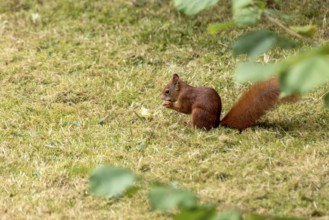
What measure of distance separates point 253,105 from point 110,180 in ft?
8.33

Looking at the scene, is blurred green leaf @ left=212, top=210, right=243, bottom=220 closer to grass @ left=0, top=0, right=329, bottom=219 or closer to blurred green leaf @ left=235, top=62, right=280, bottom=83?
blurred green leaf @ left=235, top=62, right=280, bottom=83

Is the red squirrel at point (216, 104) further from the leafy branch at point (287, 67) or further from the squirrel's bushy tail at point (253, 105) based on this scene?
the leafy branch at point (287, 67)

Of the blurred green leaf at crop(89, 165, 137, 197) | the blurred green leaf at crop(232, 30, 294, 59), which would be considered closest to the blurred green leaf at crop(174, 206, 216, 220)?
the blurred green leaf at crop(89, 165, 137, 197)

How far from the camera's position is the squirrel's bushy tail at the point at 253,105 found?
364 centimetres

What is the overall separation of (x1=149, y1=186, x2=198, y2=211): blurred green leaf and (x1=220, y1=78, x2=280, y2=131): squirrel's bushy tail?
2.43 metres

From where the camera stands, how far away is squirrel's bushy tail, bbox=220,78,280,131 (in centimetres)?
364

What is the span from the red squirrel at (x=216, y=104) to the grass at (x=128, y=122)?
8cm


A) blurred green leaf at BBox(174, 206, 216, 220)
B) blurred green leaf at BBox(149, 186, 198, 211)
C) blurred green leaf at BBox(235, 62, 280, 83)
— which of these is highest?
blurred green leaf at BBox(235, 62, 280, 83)

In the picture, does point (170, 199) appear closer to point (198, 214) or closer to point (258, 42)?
point (198, 214)

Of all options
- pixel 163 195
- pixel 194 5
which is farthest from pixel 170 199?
pixel 194 5

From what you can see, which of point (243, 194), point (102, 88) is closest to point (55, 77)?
point (102, 88)

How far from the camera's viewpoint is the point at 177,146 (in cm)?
376

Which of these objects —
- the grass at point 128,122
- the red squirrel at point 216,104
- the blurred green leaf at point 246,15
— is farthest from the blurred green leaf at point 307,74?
the red squirrel at point 216,104

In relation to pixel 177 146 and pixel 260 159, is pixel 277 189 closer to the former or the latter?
pixel 260 159
